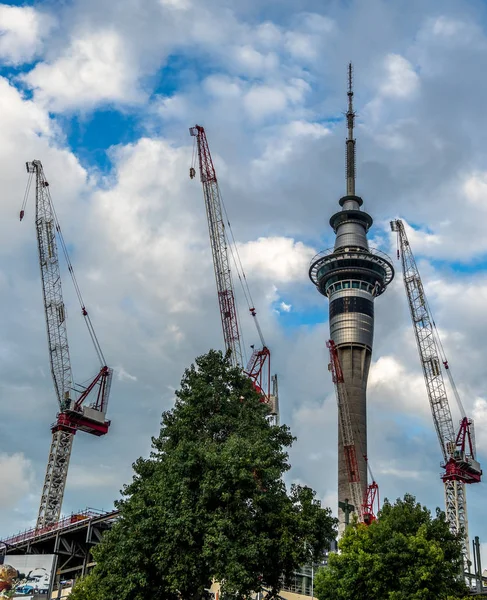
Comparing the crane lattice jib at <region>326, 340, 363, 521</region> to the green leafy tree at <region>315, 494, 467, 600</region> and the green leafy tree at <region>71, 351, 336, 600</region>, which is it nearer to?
the green leafy tree at <region>315, 494, 467, 600</region>

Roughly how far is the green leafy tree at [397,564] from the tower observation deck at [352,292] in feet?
316

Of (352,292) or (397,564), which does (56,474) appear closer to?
(352,292)

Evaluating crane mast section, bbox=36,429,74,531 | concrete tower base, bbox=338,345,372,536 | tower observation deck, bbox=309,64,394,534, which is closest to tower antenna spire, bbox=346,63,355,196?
tower observation deck, bbox=309,64,394,534

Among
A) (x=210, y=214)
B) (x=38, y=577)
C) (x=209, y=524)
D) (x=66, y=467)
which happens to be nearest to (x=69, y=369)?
(x=66, y=467)

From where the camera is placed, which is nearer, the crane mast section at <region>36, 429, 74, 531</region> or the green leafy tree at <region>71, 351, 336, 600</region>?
the green leafy tree at <region>71, 351, 336, 600</region>

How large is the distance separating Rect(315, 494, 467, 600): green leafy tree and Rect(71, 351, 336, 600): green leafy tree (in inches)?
214

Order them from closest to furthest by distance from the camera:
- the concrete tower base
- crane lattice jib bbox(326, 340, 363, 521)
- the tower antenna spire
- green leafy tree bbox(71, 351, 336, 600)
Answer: green leafy tree bbox(71, 351, 336, 600)
crane lattice jib bbox(326, 340, 363, 521)
the concrete tower base
the tower antenna spire

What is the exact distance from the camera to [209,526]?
42031mm

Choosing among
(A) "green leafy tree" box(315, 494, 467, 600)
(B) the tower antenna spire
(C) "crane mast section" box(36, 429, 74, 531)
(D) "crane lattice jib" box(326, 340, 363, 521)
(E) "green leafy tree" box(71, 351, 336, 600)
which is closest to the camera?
(E) "green leafy tree" box(71, 351, 336, 600)

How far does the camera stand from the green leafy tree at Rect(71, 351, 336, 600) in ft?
136

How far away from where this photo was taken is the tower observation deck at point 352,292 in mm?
152000

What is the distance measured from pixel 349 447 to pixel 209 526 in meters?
112

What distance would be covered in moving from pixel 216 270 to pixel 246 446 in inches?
3521

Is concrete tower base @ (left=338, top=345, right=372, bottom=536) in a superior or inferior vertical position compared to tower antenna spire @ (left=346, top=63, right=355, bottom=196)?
inferior
